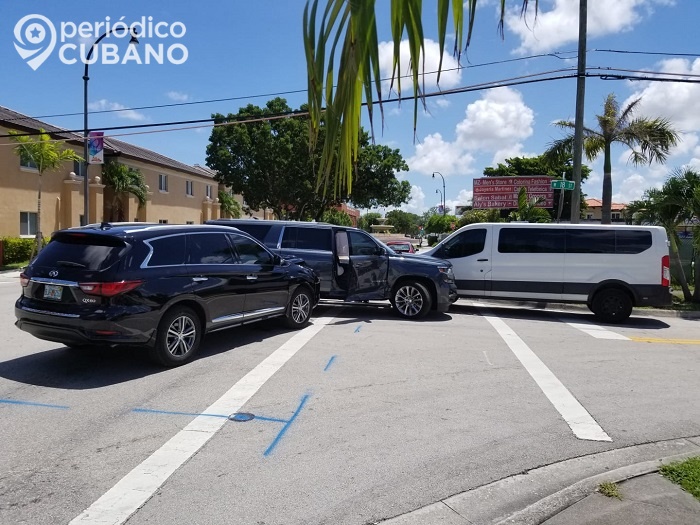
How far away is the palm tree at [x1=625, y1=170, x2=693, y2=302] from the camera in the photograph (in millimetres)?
15703

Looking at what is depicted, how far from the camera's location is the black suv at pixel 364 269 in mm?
11547

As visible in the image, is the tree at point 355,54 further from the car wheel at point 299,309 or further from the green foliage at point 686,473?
the car wheel at point 299,309

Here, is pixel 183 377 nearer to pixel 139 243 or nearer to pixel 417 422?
pixel 139 243

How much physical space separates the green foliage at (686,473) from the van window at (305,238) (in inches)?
330

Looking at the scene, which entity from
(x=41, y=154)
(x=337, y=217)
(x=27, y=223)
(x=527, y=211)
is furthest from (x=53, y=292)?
(x=337, y=217)

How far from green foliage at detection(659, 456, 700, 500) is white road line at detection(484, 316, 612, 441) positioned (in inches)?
31.7

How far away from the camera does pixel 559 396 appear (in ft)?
20.3

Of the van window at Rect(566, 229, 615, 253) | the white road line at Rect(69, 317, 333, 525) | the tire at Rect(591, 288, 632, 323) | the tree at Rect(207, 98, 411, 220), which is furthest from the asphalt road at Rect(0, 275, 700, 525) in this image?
the tree at Rect(207, 98, 411, 220)

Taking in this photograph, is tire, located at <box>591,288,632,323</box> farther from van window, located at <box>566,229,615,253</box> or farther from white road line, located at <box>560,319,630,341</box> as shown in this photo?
van window, located at <box>566,229,615,253</box>

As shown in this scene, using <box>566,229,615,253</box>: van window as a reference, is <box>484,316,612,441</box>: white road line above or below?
below

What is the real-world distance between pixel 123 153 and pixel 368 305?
73.6 ft

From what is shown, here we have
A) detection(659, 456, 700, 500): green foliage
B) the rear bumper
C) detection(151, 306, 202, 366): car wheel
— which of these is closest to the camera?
detection(659, 456, 700, 500): green foliage

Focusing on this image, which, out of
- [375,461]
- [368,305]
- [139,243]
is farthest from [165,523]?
[368,305]

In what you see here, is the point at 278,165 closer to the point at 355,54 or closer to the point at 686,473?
the point at 686,473
